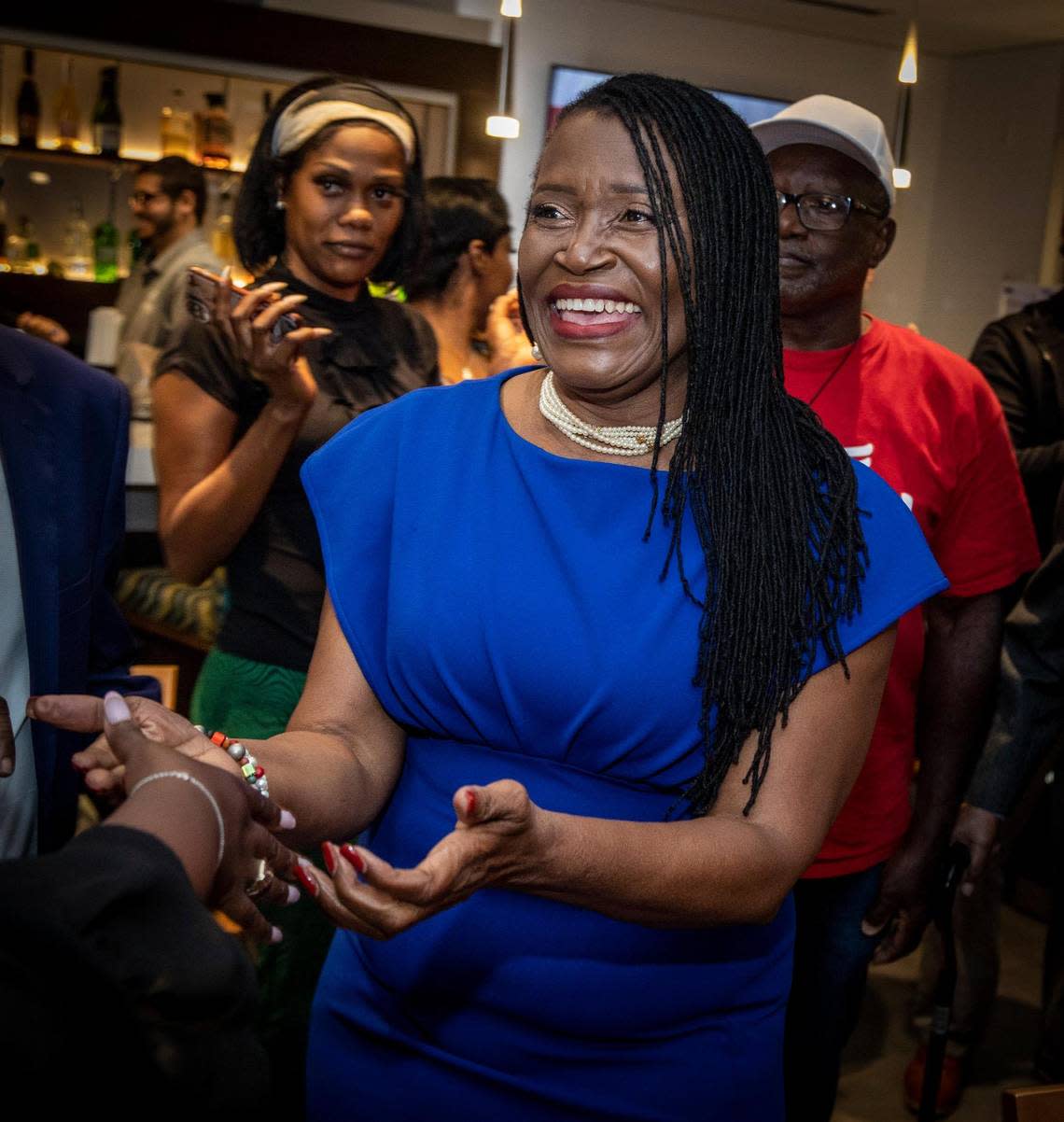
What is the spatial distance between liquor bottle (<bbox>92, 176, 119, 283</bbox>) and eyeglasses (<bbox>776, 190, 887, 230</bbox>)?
4.60 m

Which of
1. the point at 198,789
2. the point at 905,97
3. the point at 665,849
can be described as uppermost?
the point at 905,97

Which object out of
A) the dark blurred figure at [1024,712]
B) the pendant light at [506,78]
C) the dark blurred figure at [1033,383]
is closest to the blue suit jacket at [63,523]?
the dark blurred figure at [1024,712]

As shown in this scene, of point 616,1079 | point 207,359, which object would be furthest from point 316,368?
point 616,1079

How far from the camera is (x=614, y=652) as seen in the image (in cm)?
122

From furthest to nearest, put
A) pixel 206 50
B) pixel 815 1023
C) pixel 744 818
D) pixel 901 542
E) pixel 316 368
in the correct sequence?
pixel 206 50 < pixel 316 368 < pixel 815 1023 < pixel 901 542 < pixel 744 818

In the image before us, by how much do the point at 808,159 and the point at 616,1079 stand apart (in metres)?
1.37

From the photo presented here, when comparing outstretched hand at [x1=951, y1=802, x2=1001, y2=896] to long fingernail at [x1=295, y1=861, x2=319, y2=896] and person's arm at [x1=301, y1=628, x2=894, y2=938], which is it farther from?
long fingernail at [x1=295, y1=861, x2=319, y2=896]

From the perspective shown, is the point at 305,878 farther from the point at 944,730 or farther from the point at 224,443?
the point at 944,730

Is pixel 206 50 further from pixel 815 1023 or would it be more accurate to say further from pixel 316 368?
pixel 815 1023

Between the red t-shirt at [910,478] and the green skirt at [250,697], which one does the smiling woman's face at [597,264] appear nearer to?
the red t-shirt at [910,478]

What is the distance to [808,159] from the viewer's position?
1999 millimetres

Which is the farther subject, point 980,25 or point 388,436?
point 980,25

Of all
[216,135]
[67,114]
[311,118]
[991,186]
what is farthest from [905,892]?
[991,186]

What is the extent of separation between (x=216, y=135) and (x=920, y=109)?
13.4 feet
